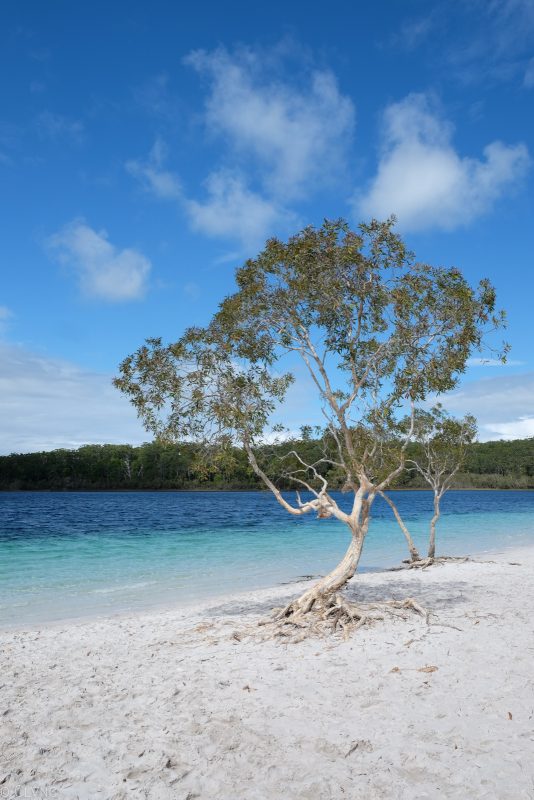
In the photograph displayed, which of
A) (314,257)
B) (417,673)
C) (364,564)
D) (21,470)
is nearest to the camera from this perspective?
(417,673)

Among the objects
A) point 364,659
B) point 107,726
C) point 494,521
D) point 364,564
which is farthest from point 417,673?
point 494,521

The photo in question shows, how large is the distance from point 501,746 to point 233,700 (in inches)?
Answer: 150

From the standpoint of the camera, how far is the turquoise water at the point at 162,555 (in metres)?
19.5

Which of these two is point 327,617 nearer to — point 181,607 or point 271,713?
point 271,713

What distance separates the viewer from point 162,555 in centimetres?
3147

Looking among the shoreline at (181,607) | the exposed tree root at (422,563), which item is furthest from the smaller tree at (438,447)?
the shoreline at (181,607)

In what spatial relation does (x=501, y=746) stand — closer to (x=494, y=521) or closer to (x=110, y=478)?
(x=494, y=521)

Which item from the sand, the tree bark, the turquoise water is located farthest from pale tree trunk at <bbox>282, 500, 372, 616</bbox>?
the turquoise water

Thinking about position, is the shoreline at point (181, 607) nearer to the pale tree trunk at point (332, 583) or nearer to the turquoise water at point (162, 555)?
the turquoise water at point (162, 555)

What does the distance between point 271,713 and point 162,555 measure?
24.6 m

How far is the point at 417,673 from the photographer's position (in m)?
9.37

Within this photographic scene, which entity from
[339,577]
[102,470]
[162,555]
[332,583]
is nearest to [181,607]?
[332,583]

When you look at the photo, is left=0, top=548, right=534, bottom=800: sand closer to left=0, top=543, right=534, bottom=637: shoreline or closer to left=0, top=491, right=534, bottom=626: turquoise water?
left=0, top=543, right=534, bottom=637: shoreline

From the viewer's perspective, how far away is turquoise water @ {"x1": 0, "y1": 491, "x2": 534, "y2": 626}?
1948 centimetres
